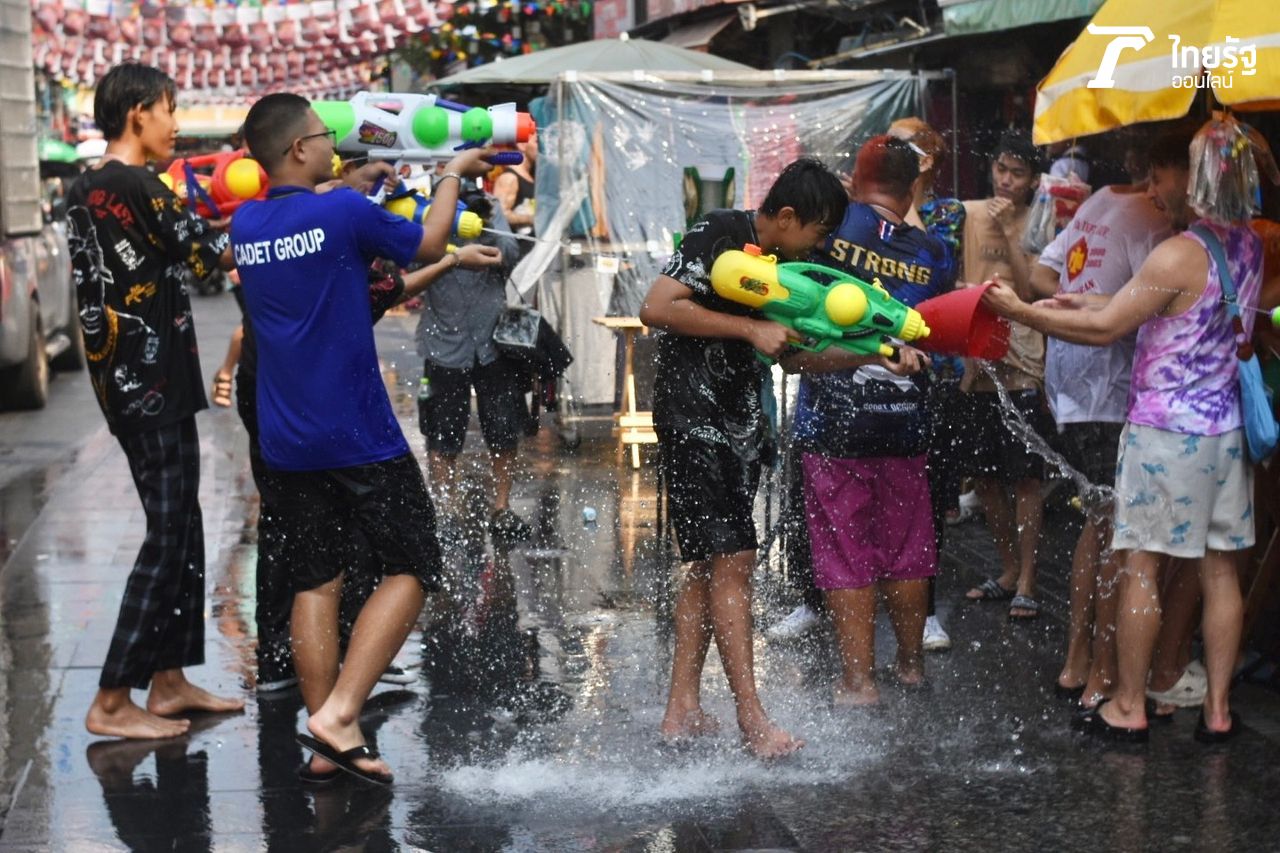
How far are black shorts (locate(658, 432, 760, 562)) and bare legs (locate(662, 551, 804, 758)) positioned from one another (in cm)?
6

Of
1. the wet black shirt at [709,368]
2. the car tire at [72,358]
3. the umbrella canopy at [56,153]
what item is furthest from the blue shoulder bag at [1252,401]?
the umbrella canopy at [56,153]

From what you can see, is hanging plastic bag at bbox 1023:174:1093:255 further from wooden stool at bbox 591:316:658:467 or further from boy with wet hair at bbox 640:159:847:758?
wooden stool at bbox 591:316:658:467

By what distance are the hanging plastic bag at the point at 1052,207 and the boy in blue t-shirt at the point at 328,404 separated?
108 inches

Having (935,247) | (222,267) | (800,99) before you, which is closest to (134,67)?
(222,267)

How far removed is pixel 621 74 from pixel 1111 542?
6986 millimetres

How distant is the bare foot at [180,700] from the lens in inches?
215

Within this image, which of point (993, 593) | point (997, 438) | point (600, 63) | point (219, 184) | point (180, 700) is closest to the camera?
point (219, 184)

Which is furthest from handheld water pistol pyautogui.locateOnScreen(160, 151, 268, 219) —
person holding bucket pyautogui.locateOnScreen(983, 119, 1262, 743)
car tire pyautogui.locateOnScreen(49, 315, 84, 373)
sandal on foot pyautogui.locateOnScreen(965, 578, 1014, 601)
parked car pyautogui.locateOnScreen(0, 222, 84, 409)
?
car tire pyautogui.locateOnScreen(49, 315, 84, 373)

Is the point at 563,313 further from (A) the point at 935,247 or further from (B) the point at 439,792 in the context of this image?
(B) the point at 439,792

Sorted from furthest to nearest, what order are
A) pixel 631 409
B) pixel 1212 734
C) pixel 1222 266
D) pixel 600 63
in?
pixel 600 63 < pixel 631 409 < pixel 1212 734 < pixel 1222 266

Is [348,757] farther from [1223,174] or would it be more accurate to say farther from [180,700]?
[1223,174]

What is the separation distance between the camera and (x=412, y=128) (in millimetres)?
5316

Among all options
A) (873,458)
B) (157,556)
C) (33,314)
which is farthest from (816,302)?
(33,314)

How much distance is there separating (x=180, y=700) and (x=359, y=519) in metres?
1.11
